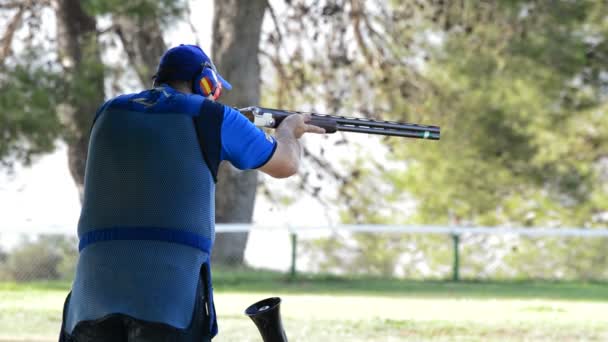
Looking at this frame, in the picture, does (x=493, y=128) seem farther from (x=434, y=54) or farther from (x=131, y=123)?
(x=131, y=123)

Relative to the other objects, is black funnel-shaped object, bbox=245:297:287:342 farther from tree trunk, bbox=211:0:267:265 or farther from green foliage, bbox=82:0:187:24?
tree trunk, bbox=211:0:267:265

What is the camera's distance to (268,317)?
546cm

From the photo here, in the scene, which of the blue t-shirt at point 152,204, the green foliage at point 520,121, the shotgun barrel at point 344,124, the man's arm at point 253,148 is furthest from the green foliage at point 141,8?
the blue t-shirt at point 152,204

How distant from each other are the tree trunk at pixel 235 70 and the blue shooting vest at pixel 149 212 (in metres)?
16.1

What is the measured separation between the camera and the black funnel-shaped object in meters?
5.43

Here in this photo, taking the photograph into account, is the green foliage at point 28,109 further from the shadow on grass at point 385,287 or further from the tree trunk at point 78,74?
the shadow on grass at point 385,287

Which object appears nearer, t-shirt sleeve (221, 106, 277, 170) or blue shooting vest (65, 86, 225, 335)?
blue shooting vest (65, 86, 225, 335)

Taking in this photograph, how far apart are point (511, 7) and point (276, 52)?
16.0 ft

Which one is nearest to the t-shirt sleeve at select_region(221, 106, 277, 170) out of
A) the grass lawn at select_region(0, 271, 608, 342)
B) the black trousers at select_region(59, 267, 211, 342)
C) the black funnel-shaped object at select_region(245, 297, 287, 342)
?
the black trousers at select_region(59, 267, 211, 342)

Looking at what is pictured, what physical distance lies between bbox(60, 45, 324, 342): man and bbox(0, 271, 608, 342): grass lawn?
5.66 m

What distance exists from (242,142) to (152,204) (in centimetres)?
44

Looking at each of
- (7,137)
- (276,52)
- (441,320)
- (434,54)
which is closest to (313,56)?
(276,52)

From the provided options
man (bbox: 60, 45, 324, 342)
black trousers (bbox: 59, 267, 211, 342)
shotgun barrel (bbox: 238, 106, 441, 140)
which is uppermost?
shotgun barrel (bbox: 238, 106, 441, 140)

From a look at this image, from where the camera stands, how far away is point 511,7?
22562 millimetres
